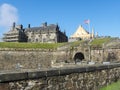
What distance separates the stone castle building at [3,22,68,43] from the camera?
67312 mm

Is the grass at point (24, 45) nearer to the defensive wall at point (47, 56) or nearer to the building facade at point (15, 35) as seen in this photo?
the defensive wall at point (47, 56)

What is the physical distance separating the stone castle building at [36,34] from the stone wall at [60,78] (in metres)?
54.4

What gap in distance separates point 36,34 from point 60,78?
6148cm

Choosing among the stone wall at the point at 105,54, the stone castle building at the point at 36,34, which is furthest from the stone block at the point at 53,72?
the stone castle building at the point at 36,34

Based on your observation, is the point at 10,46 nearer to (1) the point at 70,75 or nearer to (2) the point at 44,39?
(2) the point at 44,39

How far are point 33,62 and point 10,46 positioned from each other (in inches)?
201

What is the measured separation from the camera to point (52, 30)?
2645 inches

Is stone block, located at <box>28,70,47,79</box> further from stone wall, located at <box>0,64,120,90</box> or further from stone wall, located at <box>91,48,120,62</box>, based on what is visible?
stone wall, located at <box>91,48,120,62</box>

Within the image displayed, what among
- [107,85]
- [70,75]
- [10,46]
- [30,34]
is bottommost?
[107,85]

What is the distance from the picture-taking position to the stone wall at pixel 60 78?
652cm

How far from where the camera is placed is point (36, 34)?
69500 mm

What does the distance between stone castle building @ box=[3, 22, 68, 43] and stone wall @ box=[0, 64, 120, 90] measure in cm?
5436

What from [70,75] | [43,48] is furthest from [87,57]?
[70,75]

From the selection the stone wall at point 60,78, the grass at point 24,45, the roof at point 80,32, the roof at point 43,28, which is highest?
the roof at point 80,32
